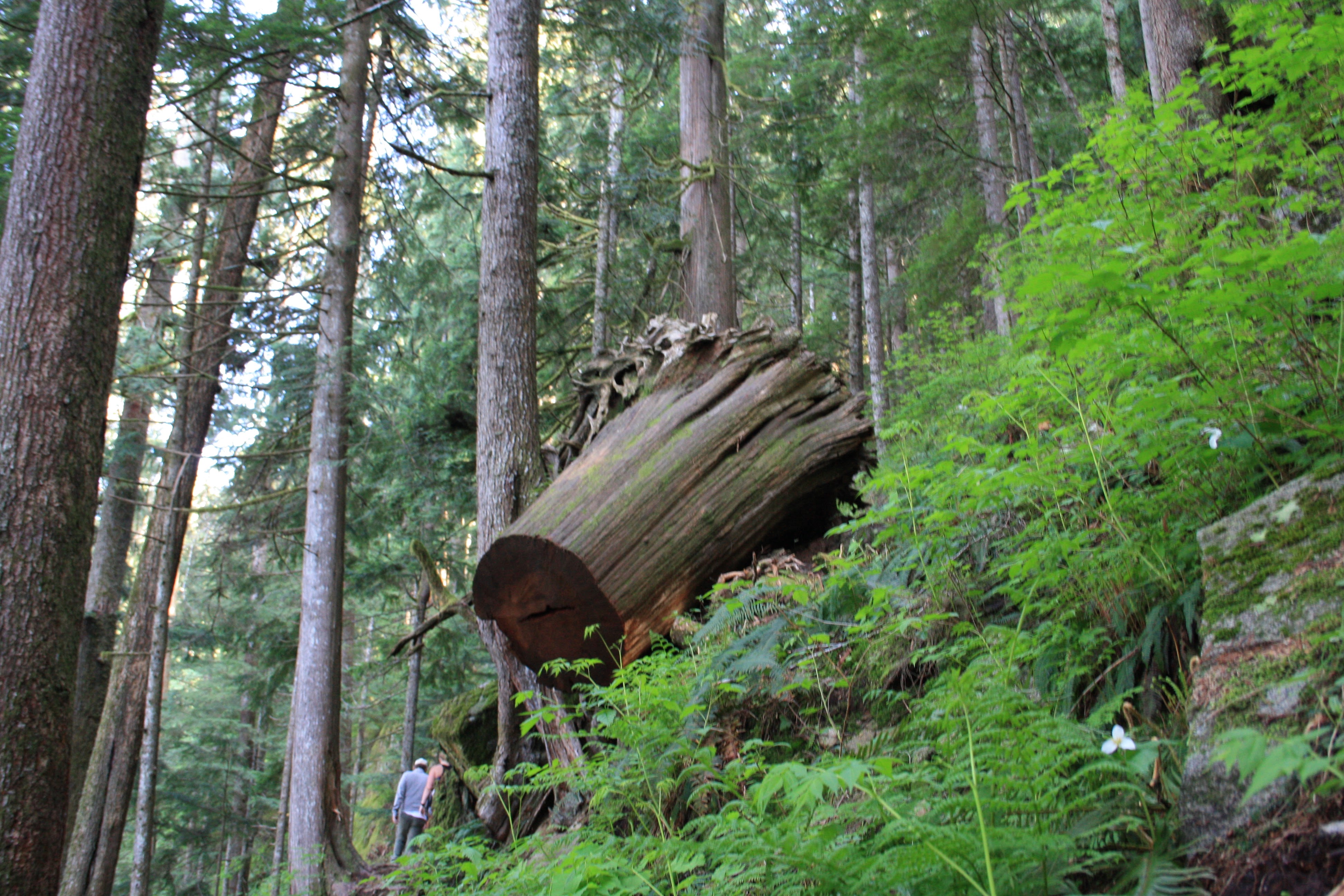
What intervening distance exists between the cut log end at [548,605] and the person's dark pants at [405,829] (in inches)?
226

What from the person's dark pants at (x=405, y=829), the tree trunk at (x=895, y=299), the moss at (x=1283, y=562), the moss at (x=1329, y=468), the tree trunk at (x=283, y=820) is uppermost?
the tree trunk at (x=895, y=299)

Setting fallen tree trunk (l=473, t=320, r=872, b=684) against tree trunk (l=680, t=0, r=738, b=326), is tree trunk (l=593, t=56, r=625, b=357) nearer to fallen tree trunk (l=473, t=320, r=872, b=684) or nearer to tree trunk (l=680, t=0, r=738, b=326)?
tree trunk (l=680, t=0, r=738, b=326)

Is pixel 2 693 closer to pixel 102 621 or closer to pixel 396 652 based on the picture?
pixel 396 652

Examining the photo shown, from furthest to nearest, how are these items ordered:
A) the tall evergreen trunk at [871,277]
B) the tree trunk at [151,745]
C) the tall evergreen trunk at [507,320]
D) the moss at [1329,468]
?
the tall evergreen trunk at [871,277] → the tree trunk at [151,745] → the tall evergreen trunk at [507,320] → the moss at [1329,468]

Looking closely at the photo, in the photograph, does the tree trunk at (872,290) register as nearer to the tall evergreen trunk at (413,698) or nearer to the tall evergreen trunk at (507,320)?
the tall evergreen trunk at (507,320)

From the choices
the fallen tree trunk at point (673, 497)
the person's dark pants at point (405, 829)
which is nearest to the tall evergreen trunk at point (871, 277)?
the fallen tree trunk at point (673, 497)

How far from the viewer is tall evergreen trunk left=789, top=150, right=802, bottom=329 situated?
13.3 metres

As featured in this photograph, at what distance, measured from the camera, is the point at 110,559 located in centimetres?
1134

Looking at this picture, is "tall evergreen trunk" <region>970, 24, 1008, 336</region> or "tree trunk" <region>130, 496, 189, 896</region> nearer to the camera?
"tree trunk" <region>130, 496, 189, 896</region>

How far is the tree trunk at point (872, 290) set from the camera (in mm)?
12375

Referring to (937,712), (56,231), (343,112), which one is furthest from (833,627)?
(343,112)

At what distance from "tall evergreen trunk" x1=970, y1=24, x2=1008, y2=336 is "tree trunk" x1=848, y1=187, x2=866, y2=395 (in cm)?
229

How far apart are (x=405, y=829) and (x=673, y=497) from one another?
7.36m

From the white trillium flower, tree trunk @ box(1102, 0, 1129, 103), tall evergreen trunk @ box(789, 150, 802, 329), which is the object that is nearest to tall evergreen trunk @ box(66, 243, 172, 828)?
tall evergreen trunk @ box(789, 150, 802, 329)
